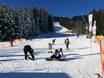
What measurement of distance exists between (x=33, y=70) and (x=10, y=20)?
7090 cm

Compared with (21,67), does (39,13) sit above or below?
above

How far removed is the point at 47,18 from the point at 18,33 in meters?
87.6

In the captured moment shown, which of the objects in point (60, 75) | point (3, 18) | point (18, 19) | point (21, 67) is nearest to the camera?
point (60, 75)

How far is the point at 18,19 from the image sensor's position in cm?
10006

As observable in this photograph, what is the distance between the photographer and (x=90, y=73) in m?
18.2

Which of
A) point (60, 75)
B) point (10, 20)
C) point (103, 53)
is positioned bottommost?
point (60, 75)

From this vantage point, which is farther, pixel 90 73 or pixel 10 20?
pixel 10 20

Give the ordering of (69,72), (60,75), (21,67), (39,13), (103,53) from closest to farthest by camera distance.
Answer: (103,53), (60,75), (69,72), (21,67), (39,13)

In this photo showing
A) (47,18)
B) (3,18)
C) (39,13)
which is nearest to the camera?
(3,18)

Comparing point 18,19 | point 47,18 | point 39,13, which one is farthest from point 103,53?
point 47,18

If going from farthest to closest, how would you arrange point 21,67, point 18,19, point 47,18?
point 47,18 → point 18,19 → point 21,67

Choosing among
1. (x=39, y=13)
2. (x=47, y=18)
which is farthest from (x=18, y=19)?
(x=47, y=18)

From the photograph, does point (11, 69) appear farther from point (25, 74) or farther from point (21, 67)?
point (25, 74)

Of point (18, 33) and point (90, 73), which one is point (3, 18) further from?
point (90, 73)
